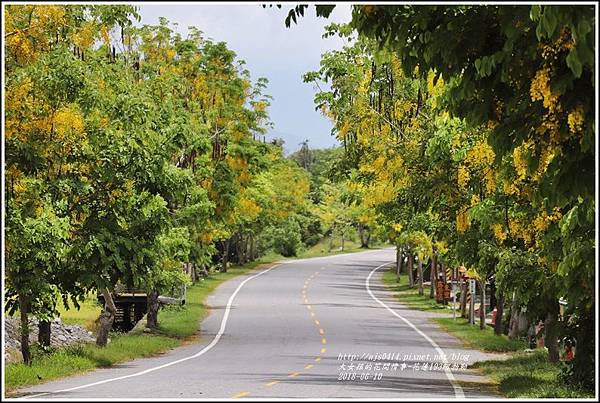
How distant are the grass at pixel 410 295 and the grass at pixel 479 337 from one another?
7.93 meters

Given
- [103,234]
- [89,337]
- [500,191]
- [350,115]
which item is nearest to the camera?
[500,191]

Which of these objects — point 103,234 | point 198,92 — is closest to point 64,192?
point 103,234

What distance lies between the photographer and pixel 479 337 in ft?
119

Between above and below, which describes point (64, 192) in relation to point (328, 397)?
above

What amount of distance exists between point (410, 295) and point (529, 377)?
39.8 meters

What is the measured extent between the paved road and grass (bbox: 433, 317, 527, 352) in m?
0.72

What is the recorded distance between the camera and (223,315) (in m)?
44.9

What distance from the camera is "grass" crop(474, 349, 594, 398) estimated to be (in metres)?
18.4

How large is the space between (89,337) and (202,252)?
6466 millimetres

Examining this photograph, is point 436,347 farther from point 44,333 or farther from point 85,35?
point 85,35

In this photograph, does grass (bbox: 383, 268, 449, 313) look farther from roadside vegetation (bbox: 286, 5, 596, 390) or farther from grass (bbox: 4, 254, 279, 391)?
roadside vegetation (bbox: 286, 5, 596, 390)

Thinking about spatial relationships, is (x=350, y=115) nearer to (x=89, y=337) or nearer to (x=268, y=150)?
(x=268, y=150)

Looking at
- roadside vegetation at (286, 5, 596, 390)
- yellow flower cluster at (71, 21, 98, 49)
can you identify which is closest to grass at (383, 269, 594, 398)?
roadside vegetation at (286, 5, 596, 390)

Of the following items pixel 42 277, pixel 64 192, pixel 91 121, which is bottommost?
pixel 42 277
